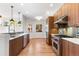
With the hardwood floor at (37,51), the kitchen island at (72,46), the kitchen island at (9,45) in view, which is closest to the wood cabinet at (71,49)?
the kitchen island at (72,46)

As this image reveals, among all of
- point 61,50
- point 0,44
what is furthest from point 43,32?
point 0,44

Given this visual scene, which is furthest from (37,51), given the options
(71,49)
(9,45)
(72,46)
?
(72,46)

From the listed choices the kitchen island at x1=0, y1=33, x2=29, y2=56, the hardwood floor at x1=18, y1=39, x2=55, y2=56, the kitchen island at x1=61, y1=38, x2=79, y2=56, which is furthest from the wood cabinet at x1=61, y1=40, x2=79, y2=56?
the hardwood floor at x1=18, y1=39, x2=55, y2=56

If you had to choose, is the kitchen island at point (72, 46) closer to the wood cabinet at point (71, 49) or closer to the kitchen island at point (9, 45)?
the wood cabinet at point (71, 49)

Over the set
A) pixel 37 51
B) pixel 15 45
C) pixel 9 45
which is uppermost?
pixel 9 45

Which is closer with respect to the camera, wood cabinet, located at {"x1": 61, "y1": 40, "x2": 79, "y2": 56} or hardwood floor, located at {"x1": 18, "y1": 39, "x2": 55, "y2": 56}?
wood cabinet, located at {"x1": 61, "y1": 40, "x2": 79, "y2": 56}

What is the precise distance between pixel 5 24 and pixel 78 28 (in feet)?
29.9

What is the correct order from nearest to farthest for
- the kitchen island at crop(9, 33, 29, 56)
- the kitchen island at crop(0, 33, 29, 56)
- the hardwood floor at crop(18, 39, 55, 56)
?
the kitchen island at crop(0, 33, 29, 56), the kitchen island at crop(9, 33, 29, 56), the hardwood floor at crop(18, 39, 55, 56)

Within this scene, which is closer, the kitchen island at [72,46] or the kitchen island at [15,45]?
the kitchen island at [72,46]

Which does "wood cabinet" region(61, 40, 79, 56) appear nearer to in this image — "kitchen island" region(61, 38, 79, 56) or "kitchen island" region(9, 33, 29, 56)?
"kitchen island" region(61, 38, 79, 56)

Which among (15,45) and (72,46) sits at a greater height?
(72,46)

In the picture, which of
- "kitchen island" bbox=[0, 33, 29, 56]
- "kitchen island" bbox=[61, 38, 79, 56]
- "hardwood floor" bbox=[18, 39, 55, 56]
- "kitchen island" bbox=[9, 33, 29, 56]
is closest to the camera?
"kitchen island" bbox=[0, 33, 29, 56]

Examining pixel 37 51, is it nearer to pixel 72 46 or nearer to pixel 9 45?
pixel 9 45

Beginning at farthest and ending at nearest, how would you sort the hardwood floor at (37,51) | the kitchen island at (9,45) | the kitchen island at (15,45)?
the hardwood floor at (37,51) → the kitchen island at (15,45) → the kitchen island at (9,45)
